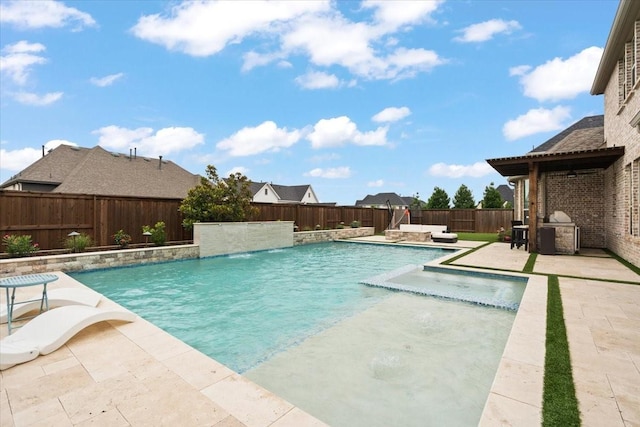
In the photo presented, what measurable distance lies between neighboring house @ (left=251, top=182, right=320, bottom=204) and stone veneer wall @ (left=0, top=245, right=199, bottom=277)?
94.0 ft

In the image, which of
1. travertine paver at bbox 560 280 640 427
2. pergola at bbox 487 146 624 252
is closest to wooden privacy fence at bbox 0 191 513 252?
pergola at bbox 487 146 624 252

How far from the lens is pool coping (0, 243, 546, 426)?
207 cm

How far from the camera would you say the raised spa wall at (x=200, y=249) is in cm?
746

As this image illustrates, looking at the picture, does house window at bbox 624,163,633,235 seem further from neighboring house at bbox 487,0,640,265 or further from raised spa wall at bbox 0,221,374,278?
raised spa wall at bbox 0,221,374,278

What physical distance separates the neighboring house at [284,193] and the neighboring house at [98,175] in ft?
49.8

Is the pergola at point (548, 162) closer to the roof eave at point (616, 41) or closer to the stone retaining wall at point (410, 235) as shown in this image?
the roof eave at point (616, 41)

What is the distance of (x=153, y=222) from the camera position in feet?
35.7

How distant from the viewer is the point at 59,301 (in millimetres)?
4379

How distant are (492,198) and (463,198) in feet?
11.2

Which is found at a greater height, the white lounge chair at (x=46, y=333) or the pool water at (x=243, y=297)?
the white lounge chair at (x=46, y=333)

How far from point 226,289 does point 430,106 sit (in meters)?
15.5

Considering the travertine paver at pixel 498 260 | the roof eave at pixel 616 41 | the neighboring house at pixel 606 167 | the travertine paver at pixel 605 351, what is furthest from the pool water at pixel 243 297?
the roof eave at pixel 616 41

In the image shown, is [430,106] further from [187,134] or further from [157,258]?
[187,134]

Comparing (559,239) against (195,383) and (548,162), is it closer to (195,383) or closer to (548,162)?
(548,162)
